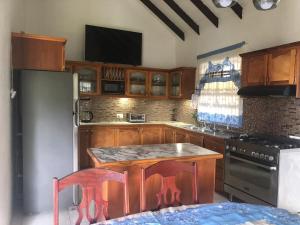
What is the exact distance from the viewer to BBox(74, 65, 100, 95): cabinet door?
5066 millimetres

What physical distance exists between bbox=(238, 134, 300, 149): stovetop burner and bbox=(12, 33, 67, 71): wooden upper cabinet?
8.82 feet

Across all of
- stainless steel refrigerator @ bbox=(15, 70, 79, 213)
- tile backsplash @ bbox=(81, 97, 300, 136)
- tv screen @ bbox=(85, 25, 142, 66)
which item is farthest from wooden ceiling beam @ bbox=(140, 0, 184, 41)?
stainless steel refrigerator @ bbox=(15, 70, 79, 213)

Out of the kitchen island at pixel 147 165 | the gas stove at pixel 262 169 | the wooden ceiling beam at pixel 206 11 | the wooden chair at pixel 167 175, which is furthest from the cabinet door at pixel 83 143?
the wooden chair at pixel 167 175

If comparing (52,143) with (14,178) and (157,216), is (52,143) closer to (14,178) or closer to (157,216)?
(14,178)

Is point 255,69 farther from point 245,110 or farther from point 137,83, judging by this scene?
point 137,83

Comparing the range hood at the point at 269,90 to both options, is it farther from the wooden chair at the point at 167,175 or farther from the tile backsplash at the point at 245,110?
the wooden chair at the point at 167,175

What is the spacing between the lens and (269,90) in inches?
122

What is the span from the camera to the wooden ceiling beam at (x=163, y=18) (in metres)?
5.51

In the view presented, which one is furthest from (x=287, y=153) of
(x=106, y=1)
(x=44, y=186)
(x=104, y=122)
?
(x=106, y=1)

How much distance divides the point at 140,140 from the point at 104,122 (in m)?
0.88

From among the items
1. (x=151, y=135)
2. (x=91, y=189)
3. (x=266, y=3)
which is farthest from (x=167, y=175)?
(x=151, y=135)

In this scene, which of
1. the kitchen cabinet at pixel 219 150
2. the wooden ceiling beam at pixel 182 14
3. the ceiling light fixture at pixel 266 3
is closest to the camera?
the ceiling light fixture at pixel 266 3

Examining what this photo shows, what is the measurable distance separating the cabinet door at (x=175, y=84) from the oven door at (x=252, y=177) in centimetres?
226

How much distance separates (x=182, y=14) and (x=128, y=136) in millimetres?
2760
